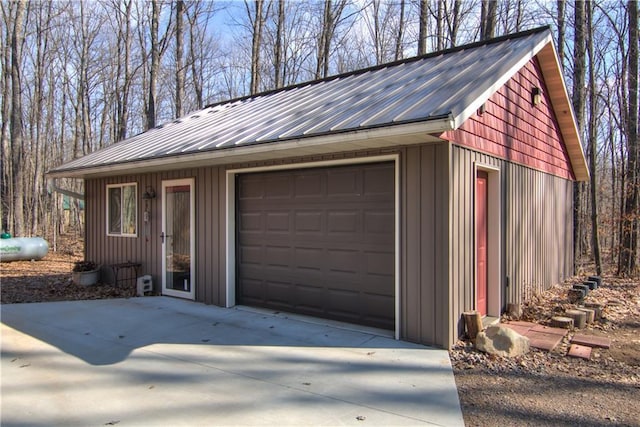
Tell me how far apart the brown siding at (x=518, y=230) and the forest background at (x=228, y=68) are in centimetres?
150

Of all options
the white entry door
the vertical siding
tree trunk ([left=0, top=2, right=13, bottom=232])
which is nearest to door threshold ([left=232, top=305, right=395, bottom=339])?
the vertical siding

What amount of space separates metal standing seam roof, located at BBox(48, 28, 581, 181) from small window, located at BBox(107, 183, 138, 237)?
71cm

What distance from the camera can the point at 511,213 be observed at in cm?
657

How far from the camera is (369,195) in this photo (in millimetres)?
5406

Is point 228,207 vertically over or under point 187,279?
over

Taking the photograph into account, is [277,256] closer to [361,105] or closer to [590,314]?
[361,105]

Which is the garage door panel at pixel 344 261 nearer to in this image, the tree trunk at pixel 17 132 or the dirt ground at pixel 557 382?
the dirt ground at pixel 557 382

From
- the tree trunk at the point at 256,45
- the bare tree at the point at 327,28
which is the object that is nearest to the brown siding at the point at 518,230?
the bare tree at the point at 327,28

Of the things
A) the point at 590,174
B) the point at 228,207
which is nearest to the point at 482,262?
the point at 228,207

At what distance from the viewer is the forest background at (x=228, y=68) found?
11422 mm

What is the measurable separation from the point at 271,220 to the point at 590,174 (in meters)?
8.87

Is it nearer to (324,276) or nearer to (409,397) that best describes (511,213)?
(324,276)

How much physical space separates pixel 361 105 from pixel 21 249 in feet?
38.2

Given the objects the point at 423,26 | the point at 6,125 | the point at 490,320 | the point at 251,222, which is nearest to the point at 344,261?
the point at 251,222
